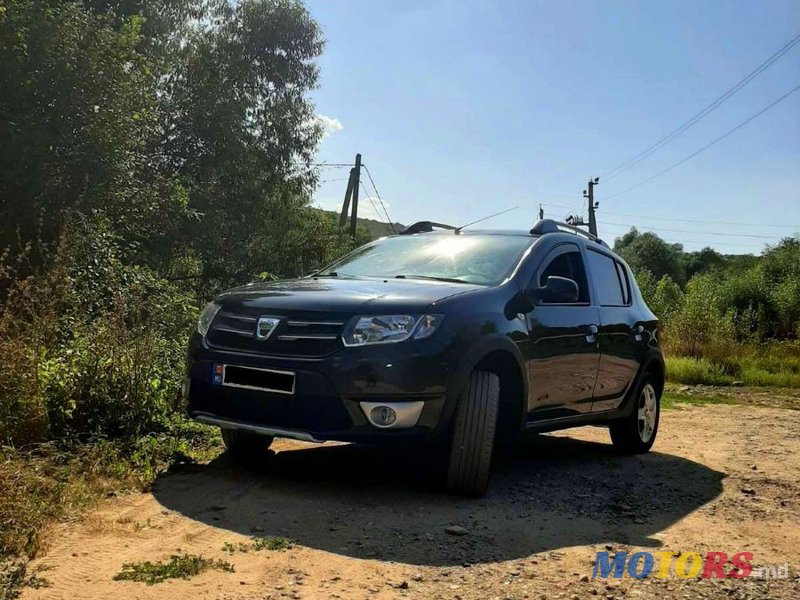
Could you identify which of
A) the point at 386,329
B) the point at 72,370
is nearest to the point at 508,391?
the point at 386,329

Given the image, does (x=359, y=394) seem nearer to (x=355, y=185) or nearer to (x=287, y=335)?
(x=287, y=335)

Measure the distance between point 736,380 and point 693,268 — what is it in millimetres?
68603

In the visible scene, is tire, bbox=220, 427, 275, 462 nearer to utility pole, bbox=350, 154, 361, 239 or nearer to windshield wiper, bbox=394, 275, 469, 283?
windshield wiper, bbox=394, 275, 469, 283

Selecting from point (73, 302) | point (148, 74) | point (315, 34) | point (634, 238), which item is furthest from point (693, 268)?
point (73, 302)

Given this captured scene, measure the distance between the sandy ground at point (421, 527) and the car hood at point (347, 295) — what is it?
111cm

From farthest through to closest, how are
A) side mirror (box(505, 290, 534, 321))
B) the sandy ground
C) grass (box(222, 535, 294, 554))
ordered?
side mirror (box(505, 290, 534, 321)), grass (box(222, 535, 294, 554)), the sandy ground

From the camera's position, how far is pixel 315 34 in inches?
1024

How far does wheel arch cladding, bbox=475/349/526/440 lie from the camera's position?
4805 mm

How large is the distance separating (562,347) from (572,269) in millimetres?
865

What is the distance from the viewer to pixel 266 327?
4504mm

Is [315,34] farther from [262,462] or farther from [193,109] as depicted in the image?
[262,462]

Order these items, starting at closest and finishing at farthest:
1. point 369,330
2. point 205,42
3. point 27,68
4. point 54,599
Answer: point 54,599
point 369,330
point 27,68
point 205,42

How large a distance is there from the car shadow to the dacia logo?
93cm

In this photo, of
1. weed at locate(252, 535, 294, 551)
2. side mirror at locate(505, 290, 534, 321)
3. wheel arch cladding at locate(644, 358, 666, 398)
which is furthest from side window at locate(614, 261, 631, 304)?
weed at locate(252, 535, 294, 551)
